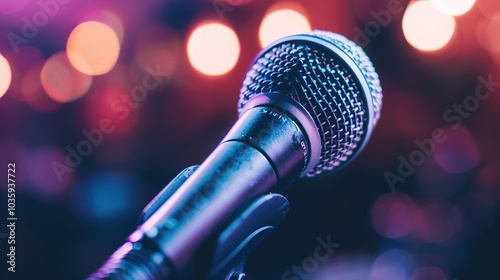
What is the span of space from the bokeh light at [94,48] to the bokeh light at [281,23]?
1.29 meters

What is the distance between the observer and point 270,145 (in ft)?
2.59

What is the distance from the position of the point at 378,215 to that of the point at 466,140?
3.02ft

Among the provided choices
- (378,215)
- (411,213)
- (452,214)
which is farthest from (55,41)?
(452,214)

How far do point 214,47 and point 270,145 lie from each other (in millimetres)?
3218

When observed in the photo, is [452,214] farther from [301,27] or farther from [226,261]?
[226,261]

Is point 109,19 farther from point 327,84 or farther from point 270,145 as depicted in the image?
point 270,145

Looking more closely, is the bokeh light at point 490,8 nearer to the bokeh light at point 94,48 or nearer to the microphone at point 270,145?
the microphone at point 270,145

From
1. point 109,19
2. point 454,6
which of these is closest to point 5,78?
point 109,19

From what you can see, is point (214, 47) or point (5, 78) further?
point (214, 47)

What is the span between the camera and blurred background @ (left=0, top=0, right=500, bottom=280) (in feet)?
11.0

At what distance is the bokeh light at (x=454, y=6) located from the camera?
3.34 metres

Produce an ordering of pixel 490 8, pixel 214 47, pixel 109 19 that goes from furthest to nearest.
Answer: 1. pixel 214 47
2. pixel 109 19
3. pixel 490 8

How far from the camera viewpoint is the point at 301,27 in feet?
12.5

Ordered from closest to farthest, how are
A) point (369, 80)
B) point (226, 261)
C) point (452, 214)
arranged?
point (226, 261) < point (369, 80) < point (452, 214)
